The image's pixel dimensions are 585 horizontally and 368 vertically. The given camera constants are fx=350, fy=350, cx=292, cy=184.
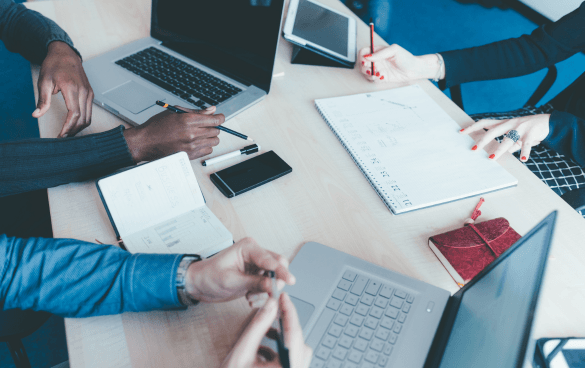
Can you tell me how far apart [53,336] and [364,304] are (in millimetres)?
1188

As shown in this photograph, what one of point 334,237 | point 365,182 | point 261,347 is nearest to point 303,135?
point 365,182

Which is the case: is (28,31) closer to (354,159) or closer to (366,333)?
(354,159)

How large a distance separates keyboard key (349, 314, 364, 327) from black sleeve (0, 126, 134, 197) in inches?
21.1

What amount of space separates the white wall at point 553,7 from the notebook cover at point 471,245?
2.21m

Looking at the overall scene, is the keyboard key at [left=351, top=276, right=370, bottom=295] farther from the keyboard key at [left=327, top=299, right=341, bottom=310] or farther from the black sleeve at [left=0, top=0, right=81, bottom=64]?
the black sleeve at [left=0, top=0, right=81, bottom=64]

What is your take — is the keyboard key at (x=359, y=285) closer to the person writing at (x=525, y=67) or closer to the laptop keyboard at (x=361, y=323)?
the laptop keyboard at (x=361, y=323)

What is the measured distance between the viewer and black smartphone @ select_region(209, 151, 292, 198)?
0.72m

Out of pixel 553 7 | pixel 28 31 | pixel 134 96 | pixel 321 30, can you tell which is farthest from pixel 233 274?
pixel 553 7

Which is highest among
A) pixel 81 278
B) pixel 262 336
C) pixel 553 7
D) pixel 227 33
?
pixel 553 7

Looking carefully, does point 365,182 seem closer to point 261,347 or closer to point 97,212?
point 261,347

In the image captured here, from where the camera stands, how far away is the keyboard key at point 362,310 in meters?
0.55

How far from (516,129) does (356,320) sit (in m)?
0.67

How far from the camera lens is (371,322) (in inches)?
21.2

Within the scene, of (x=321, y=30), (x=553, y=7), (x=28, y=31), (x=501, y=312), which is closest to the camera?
(x=501, y=312)
